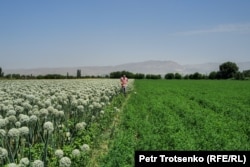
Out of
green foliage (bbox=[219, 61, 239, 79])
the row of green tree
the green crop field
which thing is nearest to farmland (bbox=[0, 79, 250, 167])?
the green crop field

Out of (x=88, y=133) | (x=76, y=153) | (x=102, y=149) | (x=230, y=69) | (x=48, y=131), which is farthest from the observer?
(x=230, y=69)

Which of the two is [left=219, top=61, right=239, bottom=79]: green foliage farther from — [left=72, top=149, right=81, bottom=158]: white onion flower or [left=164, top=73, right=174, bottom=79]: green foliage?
[left=72, top=149, right=81, bottom=158]: white onion flower

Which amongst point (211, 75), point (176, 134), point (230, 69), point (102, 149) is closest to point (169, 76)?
point (211, 75)

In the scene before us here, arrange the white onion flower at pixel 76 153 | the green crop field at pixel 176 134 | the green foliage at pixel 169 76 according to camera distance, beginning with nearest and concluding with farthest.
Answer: the white onion flower at pixel 76 153 → the green crop field at pixel 176 134 → the green foliage at pixel 169 76

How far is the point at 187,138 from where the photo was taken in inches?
534

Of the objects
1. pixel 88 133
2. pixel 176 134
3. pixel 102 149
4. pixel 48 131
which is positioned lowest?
pixel 102 149

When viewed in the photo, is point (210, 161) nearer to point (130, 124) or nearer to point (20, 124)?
point (20, 124)

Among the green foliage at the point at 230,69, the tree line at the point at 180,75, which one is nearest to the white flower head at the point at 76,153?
the tree line at the point at 180,75

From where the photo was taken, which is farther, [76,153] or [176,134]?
[176,134]

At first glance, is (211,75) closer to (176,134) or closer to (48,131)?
(176,134)

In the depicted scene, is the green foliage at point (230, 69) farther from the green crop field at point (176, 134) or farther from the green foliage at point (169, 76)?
the green crop field at point (176, 134)

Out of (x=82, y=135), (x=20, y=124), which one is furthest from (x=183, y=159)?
(x=82, y=135)

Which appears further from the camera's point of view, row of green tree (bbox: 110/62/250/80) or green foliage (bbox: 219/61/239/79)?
green foliage (bbox: 219/61/239/79)

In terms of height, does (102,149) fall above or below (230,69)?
below
